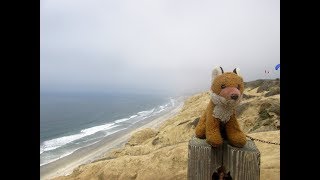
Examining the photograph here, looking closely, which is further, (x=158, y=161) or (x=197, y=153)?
(x=158, y=161)

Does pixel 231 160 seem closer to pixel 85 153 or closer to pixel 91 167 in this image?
pixel 91 167

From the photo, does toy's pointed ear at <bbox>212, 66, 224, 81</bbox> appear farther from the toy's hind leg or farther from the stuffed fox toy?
the toy's hind leg

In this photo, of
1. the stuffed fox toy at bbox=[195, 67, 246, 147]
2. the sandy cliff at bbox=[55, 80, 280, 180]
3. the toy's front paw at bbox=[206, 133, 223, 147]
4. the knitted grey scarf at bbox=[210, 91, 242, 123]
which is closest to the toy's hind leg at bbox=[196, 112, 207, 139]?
the stuffed fox toy at bbox=[195, 67, 246, 147]

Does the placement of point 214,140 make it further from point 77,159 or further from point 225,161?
point 77,159

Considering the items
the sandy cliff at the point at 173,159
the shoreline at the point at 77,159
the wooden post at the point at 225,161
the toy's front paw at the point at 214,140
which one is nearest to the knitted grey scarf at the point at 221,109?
the toy's front paw at the point at 214,140

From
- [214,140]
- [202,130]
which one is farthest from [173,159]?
[214,140]

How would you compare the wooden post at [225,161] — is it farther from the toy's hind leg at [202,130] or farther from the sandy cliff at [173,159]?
the sandy cliff at [173,159]
